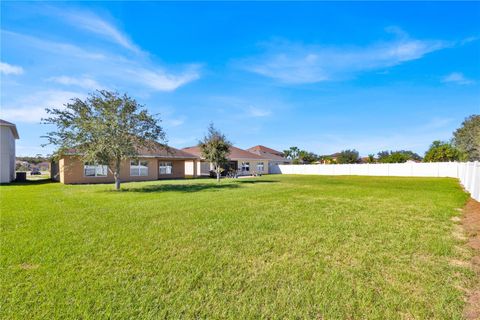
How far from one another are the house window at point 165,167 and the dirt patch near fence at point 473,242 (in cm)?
2648

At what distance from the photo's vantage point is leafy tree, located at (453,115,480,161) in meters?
31.5

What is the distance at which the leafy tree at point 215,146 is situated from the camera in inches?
858

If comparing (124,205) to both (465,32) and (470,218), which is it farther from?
(465,32)

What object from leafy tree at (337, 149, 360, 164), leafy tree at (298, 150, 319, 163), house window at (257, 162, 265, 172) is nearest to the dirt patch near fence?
house window at (257, 162, 265, 172)

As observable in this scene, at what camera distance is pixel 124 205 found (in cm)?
1040

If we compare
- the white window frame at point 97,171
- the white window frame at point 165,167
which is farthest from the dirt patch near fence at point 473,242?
the white window frame at point 165,167

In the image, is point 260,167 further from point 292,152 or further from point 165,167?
point 292,152

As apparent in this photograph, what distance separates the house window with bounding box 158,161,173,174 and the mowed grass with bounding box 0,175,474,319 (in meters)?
22.2

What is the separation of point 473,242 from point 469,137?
120 ft

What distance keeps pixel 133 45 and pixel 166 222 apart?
10821 millimetres

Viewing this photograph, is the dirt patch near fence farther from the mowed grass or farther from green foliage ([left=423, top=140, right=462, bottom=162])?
green foliage ([left=423, top=140, right=462, bottom=162])

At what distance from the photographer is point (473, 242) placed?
215 inches

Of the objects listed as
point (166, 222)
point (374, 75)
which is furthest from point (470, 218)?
point (374, 75)

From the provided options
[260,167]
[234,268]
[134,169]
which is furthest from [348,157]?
[234,268]
